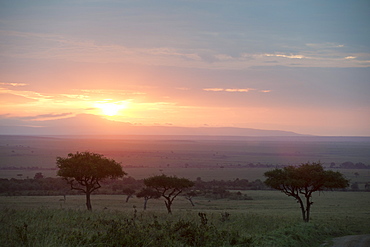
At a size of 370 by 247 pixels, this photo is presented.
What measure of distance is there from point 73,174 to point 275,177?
1865cm

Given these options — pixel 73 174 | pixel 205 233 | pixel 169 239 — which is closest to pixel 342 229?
pixel 205 233

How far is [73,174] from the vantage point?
37531 millimetres

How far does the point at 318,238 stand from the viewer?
21844 millimetres

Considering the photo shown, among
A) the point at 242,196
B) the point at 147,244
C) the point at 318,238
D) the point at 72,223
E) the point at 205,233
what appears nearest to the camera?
the point at 147,244

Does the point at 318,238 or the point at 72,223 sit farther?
the point at 318,238

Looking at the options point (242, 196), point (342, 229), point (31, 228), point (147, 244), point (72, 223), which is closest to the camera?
point (147, 244)

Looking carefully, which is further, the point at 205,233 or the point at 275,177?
the point at 275,177

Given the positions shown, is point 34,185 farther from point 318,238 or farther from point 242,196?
point 318,238

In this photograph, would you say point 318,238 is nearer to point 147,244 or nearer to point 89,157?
point 147,244

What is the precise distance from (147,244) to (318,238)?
11.5 meters

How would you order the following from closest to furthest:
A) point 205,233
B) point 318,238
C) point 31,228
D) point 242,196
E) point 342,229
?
point 31,228 → point 205,233 → point 318,238 → point 342,229 → point 242,196

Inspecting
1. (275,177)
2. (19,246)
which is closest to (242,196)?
(275,177)

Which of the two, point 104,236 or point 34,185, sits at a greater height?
point 104,236

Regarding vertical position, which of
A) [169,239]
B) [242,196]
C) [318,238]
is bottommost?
[242,196]
